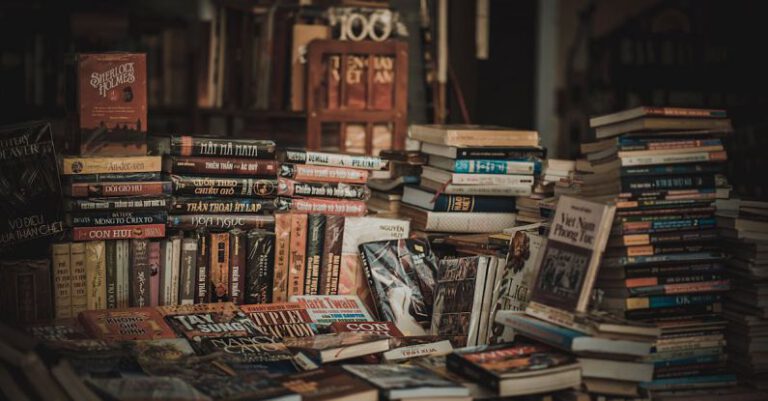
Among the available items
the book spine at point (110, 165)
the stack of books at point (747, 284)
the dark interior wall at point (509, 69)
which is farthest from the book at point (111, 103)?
the dark interior wall at point (509, 69)

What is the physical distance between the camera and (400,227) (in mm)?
3605

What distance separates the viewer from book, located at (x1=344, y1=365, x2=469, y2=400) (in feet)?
8.34

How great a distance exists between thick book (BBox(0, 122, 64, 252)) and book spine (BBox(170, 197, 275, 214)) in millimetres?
395

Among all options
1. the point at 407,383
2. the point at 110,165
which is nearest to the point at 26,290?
the point at 110,165

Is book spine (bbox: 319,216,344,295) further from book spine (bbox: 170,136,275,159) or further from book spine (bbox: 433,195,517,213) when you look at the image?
book spine (bbox: 433,195,517,213)

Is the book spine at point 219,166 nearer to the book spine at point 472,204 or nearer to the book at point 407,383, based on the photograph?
the book spine at point 472,204

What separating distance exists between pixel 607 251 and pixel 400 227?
912mm

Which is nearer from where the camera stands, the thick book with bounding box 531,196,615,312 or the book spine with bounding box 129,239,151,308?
the thick book with bounding box 531,196,615,312

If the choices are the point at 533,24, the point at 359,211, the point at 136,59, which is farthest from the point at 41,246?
the point at 533,24

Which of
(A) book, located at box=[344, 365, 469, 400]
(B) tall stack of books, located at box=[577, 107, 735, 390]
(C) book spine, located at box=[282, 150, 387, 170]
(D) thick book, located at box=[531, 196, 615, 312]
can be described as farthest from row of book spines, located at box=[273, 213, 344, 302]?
(B) tall stack of books, located at box=[577, 107, 735, 390]

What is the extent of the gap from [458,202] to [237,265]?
943 mm

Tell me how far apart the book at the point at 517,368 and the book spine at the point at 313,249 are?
79cm

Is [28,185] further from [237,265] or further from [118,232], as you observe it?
[237,265]

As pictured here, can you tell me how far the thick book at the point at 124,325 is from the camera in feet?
9.46
